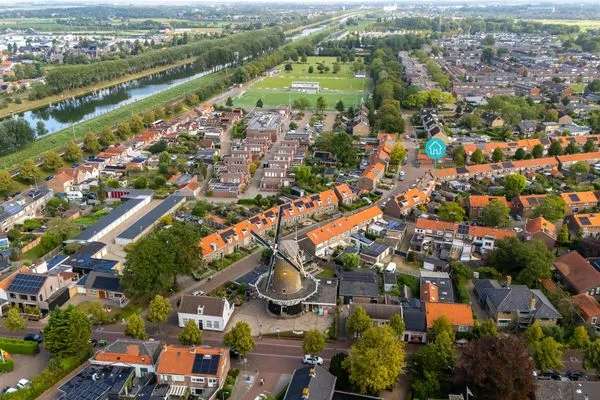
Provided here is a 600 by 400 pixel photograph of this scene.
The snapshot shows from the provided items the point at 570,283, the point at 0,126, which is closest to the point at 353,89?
the point at 0,126

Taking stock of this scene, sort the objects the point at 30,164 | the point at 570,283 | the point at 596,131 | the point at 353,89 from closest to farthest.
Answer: the point at 570,283 < the point at 30,164 < the point at 596,131 < the point at 353,89

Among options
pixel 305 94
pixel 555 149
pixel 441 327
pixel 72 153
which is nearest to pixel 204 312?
pixel 441 327

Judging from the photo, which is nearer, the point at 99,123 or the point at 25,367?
the point at 25,367

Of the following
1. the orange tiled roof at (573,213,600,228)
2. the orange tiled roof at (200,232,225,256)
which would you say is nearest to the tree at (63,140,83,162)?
the orange tiled roof at (200,232,225,256)

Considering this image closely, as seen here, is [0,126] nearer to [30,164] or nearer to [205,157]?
[30,164]

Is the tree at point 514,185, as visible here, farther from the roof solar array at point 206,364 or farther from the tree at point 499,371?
the roof solar array at point 206,364

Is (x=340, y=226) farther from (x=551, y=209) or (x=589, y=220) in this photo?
(x=589, y=220)
